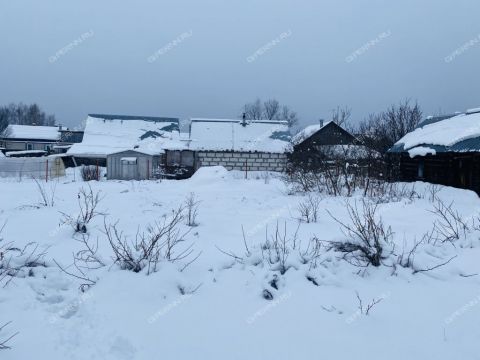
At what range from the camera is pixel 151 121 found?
30562 millimetres

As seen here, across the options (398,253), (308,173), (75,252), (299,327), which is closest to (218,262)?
(299,327)

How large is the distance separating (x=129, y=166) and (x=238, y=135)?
8.78 m

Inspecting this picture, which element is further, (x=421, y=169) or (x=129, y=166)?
(x=129, y=166)

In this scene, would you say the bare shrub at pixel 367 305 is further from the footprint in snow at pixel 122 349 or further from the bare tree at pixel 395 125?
the bare tree at pixel 395 125

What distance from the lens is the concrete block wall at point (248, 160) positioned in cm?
2639

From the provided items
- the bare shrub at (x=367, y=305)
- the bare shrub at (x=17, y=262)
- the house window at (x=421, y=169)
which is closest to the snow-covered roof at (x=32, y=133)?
the house window at (x=421, y=169)

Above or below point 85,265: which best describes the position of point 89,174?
above

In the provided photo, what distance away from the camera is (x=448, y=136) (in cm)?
1357

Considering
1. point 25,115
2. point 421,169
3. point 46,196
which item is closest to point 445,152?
point 421,169

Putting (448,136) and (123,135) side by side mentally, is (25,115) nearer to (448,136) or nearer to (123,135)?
(123,135)

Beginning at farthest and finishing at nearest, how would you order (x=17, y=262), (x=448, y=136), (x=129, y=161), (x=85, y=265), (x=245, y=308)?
(x=129, y=161), (x=448, y=136), (x=85, y=265), (x=17, y=262), (x=245, y=308)

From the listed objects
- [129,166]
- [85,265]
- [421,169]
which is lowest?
[85,265]

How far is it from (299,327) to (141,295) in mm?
1527

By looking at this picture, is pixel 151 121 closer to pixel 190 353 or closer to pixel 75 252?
pixel 75 252
